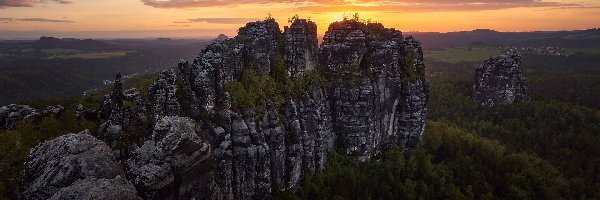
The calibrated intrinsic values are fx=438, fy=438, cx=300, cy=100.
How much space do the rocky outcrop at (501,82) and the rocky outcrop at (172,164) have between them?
10600 cm

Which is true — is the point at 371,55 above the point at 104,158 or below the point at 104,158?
above

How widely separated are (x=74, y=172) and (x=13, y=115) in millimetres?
18958

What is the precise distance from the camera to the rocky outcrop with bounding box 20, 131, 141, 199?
29.5 metres

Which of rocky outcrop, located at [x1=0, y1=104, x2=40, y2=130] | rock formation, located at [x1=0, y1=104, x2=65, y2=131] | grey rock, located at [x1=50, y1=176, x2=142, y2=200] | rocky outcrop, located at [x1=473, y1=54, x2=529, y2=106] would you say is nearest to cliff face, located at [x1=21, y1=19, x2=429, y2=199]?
grey rock, located at [x1=50, y1=176, x2=142, y2=200]

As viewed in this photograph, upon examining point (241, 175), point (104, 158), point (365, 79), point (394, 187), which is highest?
point (365, 79)

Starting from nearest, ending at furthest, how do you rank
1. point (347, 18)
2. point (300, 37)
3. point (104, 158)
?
point (104, 158)
point (300, 37)
point (347, 18)

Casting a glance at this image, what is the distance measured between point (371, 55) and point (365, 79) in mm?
4617

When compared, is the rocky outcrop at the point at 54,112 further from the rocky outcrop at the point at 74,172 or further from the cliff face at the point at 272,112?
the rocky outcrop at the point at 74,172

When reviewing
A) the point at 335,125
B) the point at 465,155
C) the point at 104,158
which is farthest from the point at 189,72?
the point at 465,155

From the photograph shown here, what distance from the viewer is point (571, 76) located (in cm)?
17650

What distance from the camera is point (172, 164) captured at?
34812 millimetres

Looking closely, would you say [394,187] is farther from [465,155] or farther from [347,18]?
[347,18]

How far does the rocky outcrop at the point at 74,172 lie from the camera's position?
1162 inches

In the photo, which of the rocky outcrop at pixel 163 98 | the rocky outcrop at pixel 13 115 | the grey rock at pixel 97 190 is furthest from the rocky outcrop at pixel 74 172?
the rocky outcrop at pixel 13 115
